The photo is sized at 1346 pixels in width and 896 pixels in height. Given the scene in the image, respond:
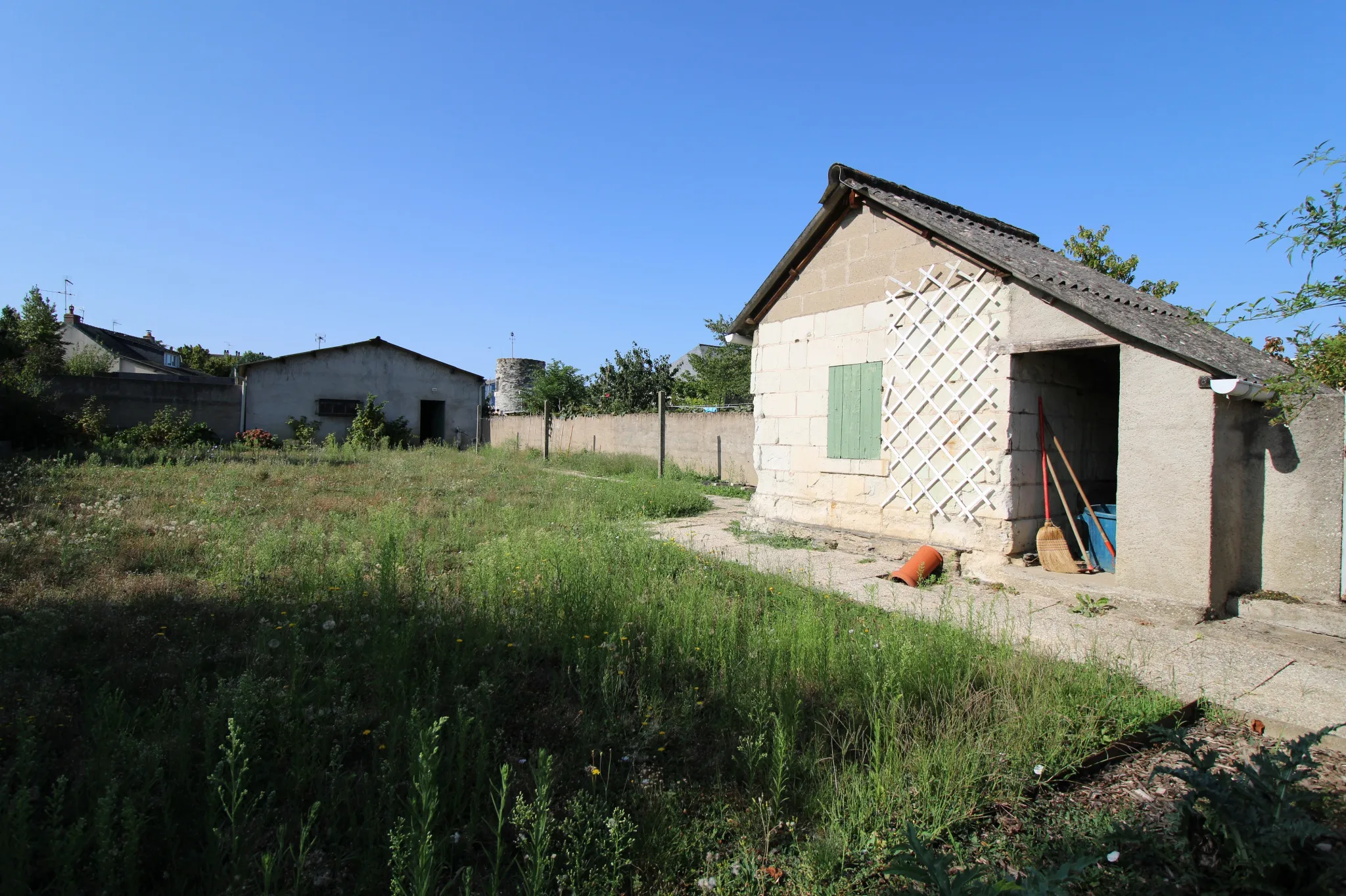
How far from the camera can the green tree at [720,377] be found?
76.3ft

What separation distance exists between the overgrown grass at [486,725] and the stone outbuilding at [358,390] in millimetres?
18838

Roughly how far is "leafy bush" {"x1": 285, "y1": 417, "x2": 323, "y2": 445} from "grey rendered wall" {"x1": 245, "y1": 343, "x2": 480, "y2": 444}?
6.4 inches

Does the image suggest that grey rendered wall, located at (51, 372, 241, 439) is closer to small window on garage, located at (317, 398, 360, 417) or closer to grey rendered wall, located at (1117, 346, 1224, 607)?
small window on garage, located at (317, 398, 360, 417)

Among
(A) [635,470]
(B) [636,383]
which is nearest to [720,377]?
(B) [636,383]

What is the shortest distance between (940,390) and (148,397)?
23.0 m

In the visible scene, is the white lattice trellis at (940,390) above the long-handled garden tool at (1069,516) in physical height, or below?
above

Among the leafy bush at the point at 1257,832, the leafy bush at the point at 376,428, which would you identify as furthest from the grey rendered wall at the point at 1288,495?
the leafy bush at the point at 376,428

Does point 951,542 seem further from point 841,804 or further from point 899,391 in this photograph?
point 841,804

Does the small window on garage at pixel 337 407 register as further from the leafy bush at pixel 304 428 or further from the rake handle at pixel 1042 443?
the rake handle at pixel 1042 443

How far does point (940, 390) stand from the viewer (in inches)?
269

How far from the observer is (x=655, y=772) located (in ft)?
8.75

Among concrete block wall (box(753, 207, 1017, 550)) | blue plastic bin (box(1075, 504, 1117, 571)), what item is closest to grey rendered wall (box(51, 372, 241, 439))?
concrete block wall (box(753, 207, 1017, 550))

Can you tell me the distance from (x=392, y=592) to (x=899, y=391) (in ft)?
17.7

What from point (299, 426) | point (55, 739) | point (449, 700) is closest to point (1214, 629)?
point (449, 700)
